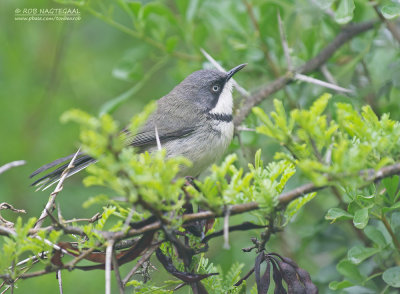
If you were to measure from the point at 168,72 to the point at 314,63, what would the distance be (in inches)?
62.1

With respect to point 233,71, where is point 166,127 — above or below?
below

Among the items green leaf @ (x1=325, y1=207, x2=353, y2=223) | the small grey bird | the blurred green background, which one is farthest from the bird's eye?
green leaf @ (x1=325, y1=207, x2=353, y2=223)

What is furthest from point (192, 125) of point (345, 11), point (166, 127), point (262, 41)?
point (345, 11)

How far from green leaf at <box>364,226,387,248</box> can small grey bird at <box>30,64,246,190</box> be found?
1.56 metres

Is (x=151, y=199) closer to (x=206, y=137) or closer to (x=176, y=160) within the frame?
(x=176, y=160)

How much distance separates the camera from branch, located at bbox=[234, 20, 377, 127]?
146 inches

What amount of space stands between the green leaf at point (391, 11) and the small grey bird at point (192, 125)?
1454 millimetres

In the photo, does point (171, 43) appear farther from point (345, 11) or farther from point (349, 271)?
point (349, 271)

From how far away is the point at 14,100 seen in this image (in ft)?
16.1

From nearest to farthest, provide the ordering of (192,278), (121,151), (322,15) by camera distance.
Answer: (121,151), (192,278), (322,15)

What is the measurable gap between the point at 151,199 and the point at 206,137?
257cm

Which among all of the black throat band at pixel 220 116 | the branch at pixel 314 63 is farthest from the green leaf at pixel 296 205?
the black throat band at pixel 220 116

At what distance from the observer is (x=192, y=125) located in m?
4.26

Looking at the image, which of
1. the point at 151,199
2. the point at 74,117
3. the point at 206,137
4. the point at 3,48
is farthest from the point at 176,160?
the point at 3,48
